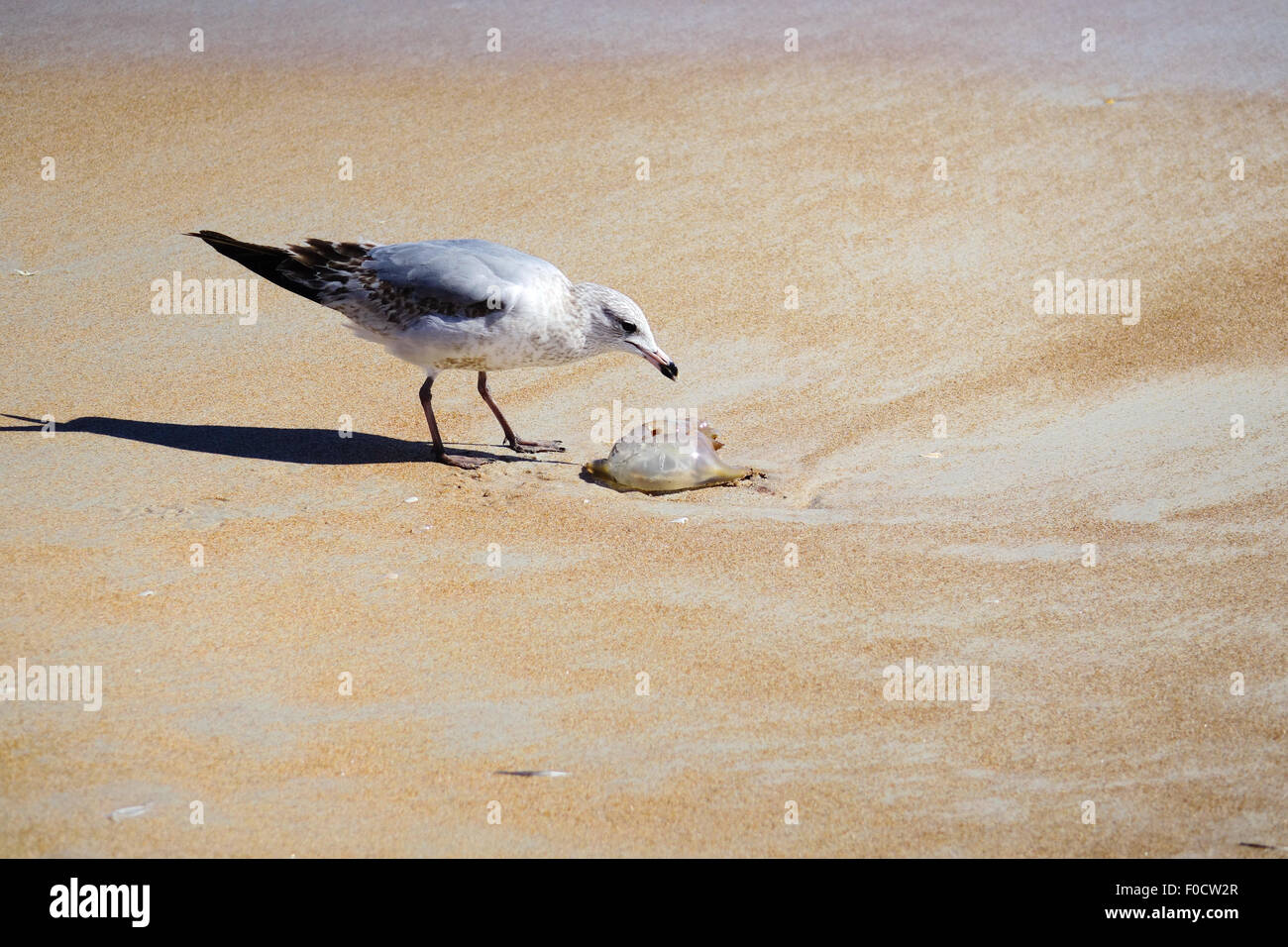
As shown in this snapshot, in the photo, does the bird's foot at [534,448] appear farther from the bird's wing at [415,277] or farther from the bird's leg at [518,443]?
the bird's wing at [415,277]

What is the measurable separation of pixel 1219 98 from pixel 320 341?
270 inches

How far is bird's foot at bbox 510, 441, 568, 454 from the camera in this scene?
20.6ft

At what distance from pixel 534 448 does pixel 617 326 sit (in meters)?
0.75

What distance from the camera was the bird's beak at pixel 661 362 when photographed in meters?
5.97

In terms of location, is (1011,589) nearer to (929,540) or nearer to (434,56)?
(929,540)

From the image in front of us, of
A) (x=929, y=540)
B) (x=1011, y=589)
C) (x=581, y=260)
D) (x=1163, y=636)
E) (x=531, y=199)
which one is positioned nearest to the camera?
(x=1163, y=636)

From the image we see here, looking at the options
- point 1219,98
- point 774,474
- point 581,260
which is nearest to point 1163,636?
point 774,474

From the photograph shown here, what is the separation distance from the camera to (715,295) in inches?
304

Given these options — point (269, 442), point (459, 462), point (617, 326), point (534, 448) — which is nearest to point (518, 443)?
point (534, 448)

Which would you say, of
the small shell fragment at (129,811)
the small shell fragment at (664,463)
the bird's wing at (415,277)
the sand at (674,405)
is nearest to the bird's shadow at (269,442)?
the sand at (674,405)

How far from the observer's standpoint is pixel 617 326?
6.02m

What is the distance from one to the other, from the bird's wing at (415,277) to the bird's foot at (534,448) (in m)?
0.77

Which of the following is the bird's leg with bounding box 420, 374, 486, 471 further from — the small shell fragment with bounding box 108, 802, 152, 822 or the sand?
the small shell fragment with bounding box 108, 802, 152, 822

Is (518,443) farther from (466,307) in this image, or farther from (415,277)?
(415,277)
